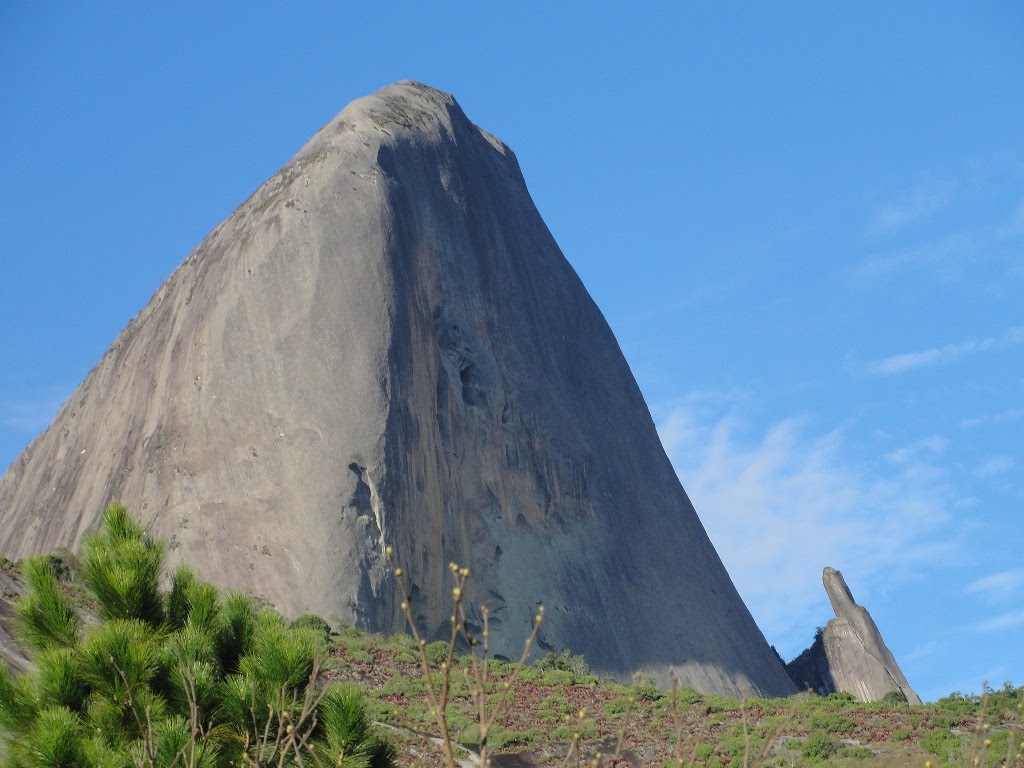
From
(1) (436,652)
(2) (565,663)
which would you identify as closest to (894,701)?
(2) (565,663)

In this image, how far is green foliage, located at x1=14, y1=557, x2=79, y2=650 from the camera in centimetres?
994

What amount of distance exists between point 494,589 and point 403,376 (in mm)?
5740

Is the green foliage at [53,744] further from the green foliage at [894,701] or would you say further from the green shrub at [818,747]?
the green foliage at [894,701]

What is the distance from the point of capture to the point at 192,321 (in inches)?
1369

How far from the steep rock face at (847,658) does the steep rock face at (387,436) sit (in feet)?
8.32

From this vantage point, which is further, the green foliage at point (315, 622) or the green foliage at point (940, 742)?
the green foliage at point (315, 622)

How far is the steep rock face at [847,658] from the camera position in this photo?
3906 centimetres

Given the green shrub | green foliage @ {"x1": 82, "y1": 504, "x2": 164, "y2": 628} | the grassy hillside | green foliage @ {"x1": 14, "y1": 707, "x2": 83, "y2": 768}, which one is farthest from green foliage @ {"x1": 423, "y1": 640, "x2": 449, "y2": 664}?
green foliage @ {"x1": 14, "y1": 707, "x2": 83, "y2": 768}

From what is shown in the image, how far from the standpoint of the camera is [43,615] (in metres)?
10.0

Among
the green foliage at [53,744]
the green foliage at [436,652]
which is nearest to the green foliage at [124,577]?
the green foliage at [53,744]

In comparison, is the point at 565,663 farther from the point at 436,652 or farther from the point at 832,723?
the point at 832,723

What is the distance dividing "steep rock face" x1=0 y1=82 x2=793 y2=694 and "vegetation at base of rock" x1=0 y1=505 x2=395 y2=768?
19.2 meters

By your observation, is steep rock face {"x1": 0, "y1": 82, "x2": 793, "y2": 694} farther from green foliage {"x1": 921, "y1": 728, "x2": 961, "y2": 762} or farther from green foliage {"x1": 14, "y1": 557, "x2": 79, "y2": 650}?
green foliage {"x1": 14, "y1": 557, "x2": 79, "y2": 650}

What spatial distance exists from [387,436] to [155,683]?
2235 centimetres
